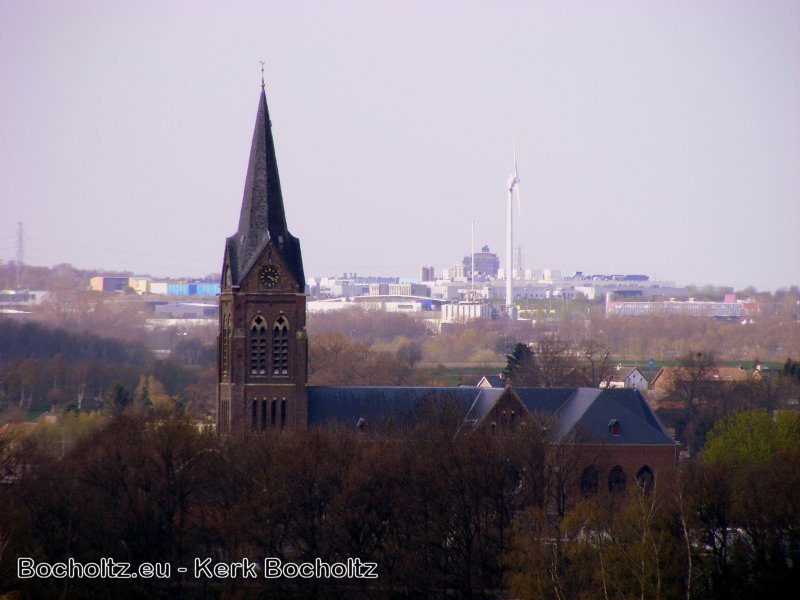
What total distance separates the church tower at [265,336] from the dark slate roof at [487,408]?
6.60 feet

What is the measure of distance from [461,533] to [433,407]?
16.4 metres

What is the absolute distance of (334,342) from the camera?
171 metres

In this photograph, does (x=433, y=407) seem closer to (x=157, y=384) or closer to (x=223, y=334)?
(x=223, y=334)

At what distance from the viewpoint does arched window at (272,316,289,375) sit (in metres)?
90.6

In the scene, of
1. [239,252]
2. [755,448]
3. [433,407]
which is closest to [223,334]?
[239,252]

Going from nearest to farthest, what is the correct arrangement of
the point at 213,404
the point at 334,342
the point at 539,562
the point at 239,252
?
the point at 539,562 → the point at 239,252 → the point at 213,404 → the point at 334,342

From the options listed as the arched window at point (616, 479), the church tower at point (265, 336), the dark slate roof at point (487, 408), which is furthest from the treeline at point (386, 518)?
the arched window at point (616, 479)

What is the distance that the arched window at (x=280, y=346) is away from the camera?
9056 centimetres

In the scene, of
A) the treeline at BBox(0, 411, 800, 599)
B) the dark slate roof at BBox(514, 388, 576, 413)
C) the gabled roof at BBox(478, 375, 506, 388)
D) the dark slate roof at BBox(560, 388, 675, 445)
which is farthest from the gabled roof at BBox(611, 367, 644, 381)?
the treeline at BBox(0, 411, 800, 599)

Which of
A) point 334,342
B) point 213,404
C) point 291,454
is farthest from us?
point 334,342

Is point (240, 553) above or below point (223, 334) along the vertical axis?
below

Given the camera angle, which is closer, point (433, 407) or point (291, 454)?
point (291, 454)

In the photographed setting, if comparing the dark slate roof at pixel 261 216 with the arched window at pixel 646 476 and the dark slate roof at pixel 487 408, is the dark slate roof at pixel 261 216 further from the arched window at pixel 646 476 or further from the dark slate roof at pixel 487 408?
the arched window at pixel 646 476

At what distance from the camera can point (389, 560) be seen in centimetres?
7456
